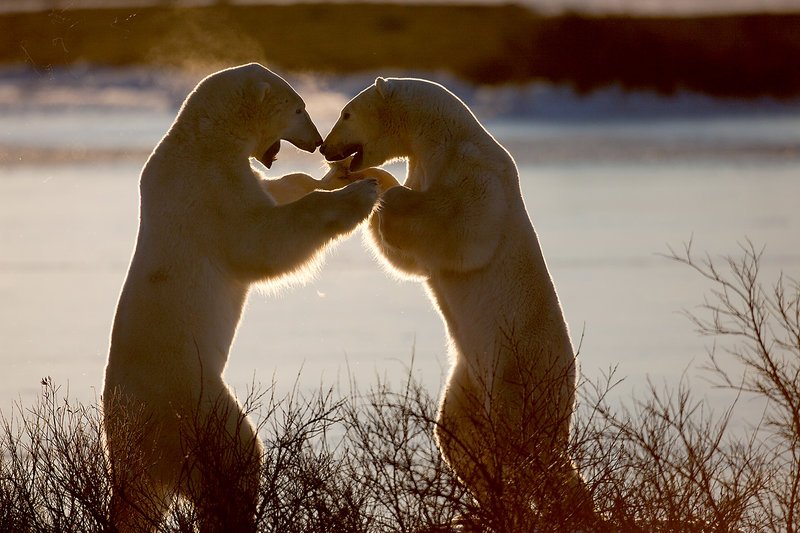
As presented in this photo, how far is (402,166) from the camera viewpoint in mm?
18391

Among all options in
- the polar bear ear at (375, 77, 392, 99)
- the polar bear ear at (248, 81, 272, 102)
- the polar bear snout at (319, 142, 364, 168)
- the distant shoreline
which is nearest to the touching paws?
the polar bear snout at (319, 142, 364, 168)

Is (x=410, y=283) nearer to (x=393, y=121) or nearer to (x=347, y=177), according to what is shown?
(x=347, y=177)

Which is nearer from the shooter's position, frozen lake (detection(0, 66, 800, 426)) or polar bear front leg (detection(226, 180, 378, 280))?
polar bear front leg (detection(226, 180, 378, 280))

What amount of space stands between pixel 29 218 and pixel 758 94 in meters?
19.6

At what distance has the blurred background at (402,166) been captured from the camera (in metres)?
8.45

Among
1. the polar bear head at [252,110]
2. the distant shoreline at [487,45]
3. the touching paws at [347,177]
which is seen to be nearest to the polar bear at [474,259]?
the touching paws at [347,177]

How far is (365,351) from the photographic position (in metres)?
8.21

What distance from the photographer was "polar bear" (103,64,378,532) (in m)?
4.60

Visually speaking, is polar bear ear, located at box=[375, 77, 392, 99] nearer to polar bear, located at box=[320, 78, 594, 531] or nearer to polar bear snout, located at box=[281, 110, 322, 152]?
polar bear, located at box=[320, 78, 594, 531]

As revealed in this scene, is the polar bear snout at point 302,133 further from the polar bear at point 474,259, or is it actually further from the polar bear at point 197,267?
the polar bear at point 474,259

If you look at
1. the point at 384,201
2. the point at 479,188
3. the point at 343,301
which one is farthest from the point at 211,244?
the point at 343,301

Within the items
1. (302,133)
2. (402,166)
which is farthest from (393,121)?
(402,166)

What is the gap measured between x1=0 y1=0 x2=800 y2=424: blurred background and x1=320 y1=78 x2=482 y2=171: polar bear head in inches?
19.2

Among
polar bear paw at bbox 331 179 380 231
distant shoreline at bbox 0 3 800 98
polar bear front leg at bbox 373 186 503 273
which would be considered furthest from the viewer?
distant shoreline at bbox 0 3 800 98
